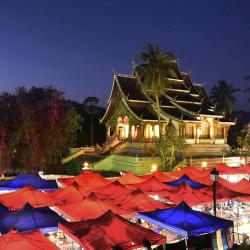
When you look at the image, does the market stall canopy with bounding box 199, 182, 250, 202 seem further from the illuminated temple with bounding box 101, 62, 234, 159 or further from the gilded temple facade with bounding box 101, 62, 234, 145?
the gilded temple facade with bounding box 101, 62, 234, 145

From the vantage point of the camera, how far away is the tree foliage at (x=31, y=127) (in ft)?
97.0

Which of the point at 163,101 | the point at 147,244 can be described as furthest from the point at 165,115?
the point at 147,244

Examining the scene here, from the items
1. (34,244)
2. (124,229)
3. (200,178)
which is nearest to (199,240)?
(124,229)

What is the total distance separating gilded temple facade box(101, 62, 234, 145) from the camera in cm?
3953

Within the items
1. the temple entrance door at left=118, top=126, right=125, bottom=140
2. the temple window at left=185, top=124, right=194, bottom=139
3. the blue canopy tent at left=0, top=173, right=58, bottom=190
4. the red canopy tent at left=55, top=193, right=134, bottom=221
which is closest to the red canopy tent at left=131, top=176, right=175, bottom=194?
the red canopy tent at left=55, top=193, right=134, bottom=221

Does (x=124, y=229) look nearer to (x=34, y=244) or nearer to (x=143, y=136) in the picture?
(x=34, y=244)

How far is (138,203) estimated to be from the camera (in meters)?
16.1

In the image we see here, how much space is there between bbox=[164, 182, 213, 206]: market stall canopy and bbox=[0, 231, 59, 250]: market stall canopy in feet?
27.8

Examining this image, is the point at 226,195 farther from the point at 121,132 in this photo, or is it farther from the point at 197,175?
the point at 121,132

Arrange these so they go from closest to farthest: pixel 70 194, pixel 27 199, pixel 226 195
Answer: pixel 27 199 → pixel 70 194 → pixel 226 195

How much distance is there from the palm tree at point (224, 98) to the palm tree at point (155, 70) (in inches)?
820

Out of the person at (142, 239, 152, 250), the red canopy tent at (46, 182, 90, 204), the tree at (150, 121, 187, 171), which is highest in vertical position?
the tree at (150, 121, 187, 171)

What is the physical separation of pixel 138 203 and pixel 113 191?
3150mm

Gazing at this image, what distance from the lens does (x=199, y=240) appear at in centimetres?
1258
